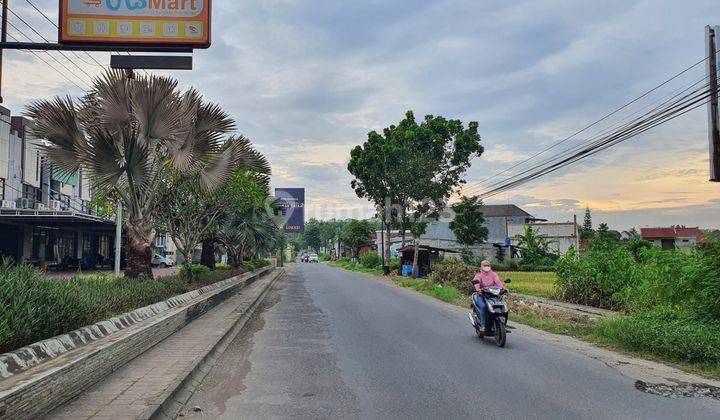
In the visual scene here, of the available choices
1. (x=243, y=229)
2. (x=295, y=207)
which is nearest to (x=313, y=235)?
(x=295, y=207)

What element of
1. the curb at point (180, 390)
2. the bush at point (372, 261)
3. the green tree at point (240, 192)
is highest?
the green tree at point (240, 192)

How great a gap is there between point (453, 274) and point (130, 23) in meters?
21.0

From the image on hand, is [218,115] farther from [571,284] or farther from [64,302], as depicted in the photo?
[571,284]

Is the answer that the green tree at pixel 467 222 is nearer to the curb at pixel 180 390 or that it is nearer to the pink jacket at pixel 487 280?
the pink jacket at pixel 487 280

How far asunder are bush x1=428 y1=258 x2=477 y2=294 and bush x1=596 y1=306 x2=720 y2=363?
1378 cm

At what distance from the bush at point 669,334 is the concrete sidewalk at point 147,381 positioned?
7.50 meters

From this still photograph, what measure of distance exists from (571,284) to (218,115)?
13.1 m

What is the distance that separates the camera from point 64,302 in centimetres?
700

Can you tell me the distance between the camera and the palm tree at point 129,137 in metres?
11.4

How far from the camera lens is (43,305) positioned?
6.44 m

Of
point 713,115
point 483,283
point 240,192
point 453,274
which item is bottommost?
point 453,274

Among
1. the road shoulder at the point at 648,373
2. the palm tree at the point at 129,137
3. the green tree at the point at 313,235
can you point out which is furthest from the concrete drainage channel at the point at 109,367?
the green tree at the point at 313,235

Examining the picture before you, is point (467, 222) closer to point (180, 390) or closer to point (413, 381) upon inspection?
point (413, 381)

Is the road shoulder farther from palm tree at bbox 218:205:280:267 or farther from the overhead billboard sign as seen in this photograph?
palm tree at bbox 218:205:280:267
